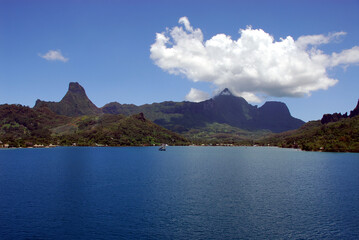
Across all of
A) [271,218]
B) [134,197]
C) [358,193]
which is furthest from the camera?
[358,193]

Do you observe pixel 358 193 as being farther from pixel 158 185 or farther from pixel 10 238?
pixel 10 238

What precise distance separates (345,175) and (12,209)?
465 feet

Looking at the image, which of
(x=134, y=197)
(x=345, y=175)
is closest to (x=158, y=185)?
(x=134, y=197)

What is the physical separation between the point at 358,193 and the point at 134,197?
3010 inches

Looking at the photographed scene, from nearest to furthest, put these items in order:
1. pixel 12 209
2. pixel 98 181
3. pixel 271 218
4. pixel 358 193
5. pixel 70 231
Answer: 1. pixel 70 231
2. pixel 271 218
3. pixel 12 209
4. pixel 358 193
5. pixel 98 181

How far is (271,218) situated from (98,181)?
243 feet

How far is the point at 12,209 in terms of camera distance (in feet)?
228

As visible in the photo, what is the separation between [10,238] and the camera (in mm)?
51500

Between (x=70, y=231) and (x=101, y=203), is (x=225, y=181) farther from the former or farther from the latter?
(x=70, y=231)

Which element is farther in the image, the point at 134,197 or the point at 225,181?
the point at 225,181

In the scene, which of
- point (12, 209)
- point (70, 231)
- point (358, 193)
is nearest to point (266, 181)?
point (358, 193)

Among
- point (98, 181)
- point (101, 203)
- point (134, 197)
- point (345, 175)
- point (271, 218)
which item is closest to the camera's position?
point (271, 218)

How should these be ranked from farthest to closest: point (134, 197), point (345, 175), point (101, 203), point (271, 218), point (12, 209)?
1. point (345, 175)
2. point (134, 197)
3. point (101, 203)
4. point (12, 209)
5. point (271, 218)

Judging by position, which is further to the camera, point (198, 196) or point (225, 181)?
point (225, 181)
